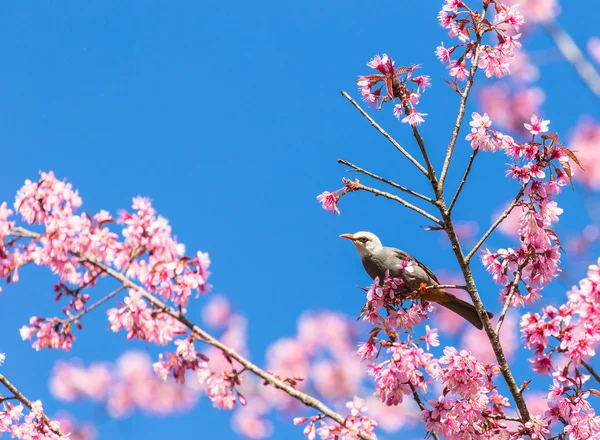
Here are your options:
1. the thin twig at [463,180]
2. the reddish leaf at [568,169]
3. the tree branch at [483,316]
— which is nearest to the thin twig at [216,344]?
the tree branch at [483,316]

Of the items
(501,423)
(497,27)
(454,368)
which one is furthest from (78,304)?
(497,27)

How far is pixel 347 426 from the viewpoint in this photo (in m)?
4.59

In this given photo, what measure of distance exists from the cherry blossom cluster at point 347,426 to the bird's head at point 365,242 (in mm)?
1671

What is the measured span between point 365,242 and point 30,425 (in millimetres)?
3105

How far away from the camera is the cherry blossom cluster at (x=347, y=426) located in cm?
459

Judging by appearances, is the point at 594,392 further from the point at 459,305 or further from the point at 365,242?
the point at 365,242

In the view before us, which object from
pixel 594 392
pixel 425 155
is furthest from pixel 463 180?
pixel 594 392

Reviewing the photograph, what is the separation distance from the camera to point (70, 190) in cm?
483

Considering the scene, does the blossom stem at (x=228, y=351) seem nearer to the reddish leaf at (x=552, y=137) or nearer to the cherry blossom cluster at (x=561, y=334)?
the cherry blossom cluster at (x=561, y=334)

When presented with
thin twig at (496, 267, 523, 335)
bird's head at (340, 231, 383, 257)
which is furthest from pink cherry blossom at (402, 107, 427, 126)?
bird's head at (340, 231, 383, 257)

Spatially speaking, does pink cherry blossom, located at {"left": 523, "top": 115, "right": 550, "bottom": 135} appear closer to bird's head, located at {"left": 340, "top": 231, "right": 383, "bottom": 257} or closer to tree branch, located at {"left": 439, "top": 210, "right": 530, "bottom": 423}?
tree branch, located at {"left": 439, "top": 210, "right": 530, "bottom": 423}

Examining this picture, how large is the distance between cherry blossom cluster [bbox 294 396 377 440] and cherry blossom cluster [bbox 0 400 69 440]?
1.71 meters

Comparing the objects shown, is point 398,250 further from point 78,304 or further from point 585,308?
point 78,304

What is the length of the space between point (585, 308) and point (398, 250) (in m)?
2.30
